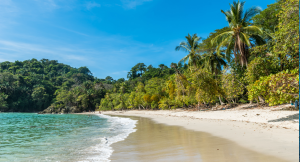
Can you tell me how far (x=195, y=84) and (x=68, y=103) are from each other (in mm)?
64196

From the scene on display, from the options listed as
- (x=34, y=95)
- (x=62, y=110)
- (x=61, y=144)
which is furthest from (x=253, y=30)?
(x=34, y=95)

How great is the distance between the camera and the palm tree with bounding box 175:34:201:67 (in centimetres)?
2786

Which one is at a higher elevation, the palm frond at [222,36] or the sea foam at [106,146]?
the palm frond at [222,36]

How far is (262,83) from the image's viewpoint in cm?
895

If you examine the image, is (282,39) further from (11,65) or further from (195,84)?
(11,65)

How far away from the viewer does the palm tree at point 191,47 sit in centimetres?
2786

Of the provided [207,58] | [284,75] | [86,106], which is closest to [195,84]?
[207,58]

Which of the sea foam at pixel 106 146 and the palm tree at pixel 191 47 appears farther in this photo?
the palm tree at pixel 191 47

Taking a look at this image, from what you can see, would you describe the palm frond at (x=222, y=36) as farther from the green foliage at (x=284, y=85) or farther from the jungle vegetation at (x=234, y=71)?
the green foliage at (x=284, y=85)

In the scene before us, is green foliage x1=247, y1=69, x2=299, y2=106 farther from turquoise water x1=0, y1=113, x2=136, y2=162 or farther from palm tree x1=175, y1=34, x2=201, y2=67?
palm tree x1=175, y1=34, x2=201, y2=67

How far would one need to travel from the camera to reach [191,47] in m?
28.6

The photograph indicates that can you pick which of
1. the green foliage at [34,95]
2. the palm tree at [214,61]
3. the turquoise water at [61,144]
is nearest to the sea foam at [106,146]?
the turquoise water at [61,144]

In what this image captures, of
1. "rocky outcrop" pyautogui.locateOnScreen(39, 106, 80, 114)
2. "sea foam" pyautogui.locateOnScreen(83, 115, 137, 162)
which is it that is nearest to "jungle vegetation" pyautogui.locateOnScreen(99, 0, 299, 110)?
"sea foam" pyautogui.locateOnScreen(83, 115, 137, 162)

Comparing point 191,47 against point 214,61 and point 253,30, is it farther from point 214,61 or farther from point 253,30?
point 253,30
